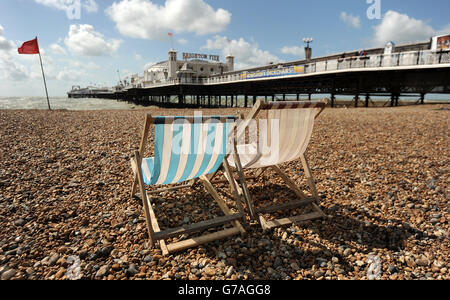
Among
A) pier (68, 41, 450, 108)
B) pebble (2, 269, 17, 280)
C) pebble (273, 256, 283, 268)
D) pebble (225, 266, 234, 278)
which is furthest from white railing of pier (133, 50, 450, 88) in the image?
pebble (2, 269, 17, 280)

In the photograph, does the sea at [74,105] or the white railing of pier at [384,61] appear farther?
the sea at [74,105]

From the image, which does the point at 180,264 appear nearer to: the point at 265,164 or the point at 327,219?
the point at 265,164

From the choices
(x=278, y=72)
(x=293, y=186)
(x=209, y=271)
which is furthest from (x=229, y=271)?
(x=278, y=72)

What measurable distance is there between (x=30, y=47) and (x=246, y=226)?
59.5 ft

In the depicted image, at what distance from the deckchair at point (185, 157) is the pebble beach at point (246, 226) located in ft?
0.35

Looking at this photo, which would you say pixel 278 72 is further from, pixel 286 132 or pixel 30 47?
pixel 286 132

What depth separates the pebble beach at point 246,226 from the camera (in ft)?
6.23

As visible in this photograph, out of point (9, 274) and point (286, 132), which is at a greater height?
point (286, 132)

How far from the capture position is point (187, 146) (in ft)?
7.50

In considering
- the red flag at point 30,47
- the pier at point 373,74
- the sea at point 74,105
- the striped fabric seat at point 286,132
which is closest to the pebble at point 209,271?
the striped fabric seat at point 286,132

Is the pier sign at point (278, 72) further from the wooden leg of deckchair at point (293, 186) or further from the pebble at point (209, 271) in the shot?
the pebble at point (209, 271)
